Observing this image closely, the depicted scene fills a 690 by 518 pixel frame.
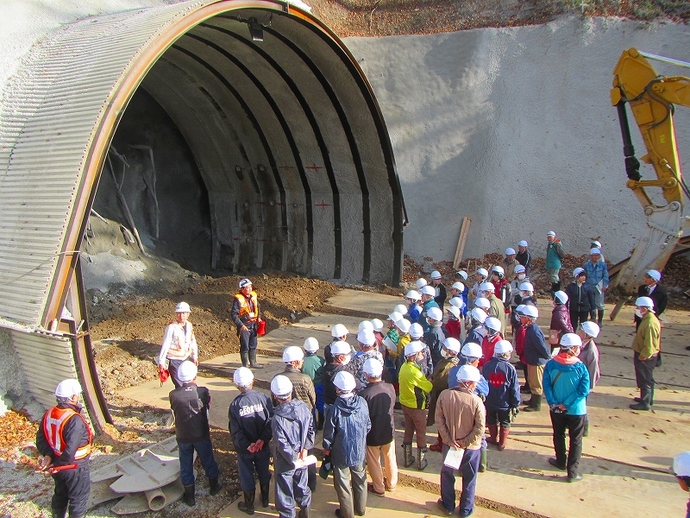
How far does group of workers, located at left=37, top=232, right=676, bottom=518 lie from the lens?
16.1 ft

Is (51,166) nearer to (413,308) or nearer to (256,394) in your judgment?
(256,394)

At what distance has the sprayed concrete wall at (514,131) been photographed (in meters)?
14.8

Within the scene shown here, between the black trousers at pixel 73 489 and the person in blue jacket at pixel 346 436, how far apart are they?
2.19m

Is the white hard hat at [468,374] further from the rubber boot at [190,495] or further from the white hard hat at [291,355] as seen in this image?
the rubber boot at [190,495]

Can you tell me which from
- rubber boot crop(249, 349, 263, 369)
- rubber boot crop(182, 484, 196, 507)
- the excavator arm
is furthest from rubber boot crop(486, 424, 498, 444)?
the excavator arm

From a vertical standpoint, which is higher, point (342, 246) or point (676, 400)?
point (342, 246)

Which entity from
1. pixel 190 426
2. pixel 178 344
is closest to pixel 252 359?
pixel 178 344

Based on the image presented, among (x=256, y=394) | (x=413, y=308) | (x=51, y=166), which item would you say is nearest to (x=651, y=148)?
(x=413, y=308)

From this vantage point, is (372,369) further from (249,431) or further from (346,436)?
(249,431)

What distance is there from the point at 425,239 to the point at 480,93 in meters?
4.54

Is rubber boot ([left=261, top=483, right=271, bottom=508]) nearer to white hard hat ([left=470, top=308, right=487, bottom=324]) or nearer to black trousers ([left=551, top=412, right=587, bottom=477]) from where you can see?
black trousers ([left=551, top=412, right=587, bottom=477])

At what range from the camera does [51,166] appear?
695cm

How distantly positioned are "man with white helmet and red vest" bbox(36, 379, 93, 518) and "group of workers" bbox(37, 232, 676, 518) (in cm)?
1

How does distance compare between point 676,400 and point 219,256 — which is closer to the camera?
point 676,400
